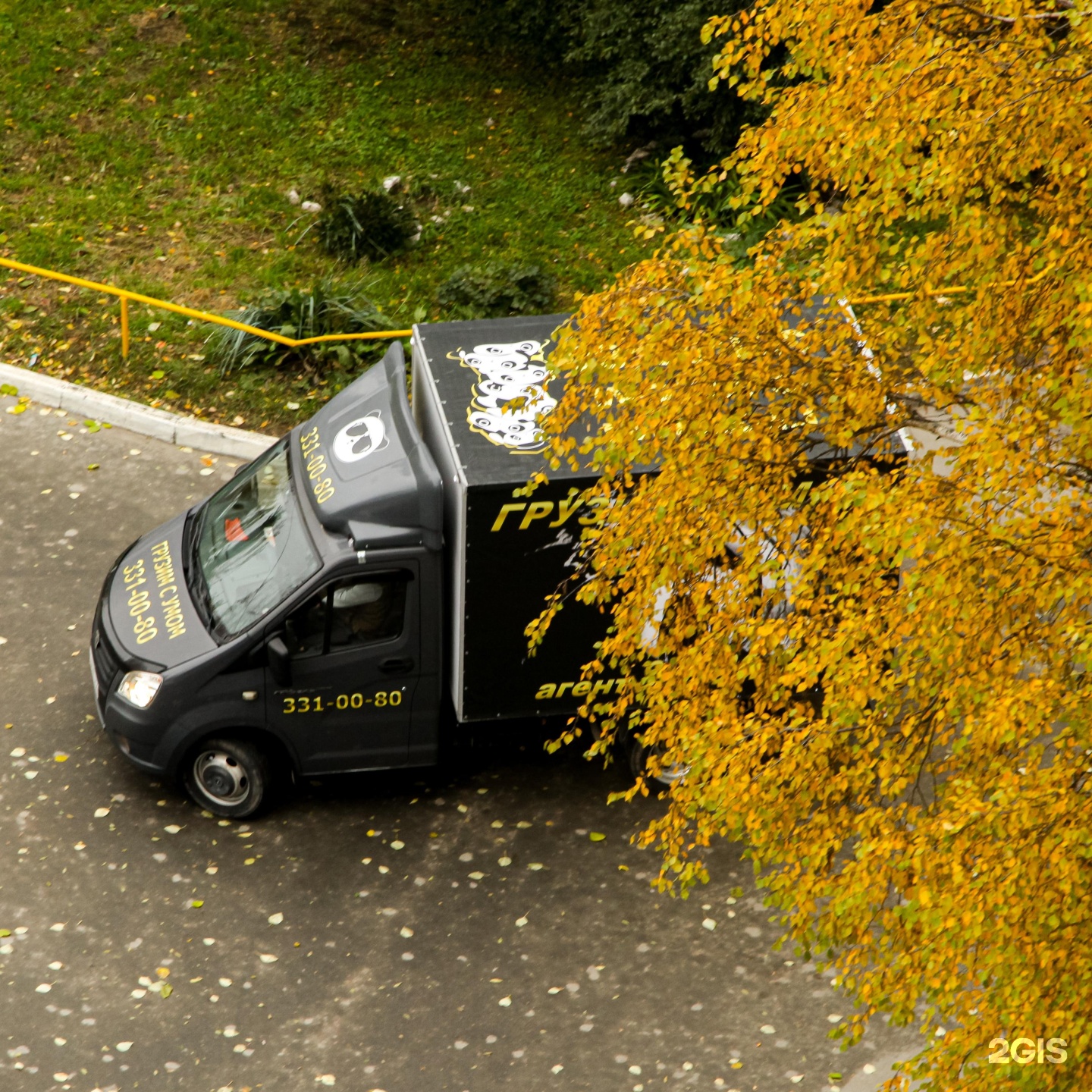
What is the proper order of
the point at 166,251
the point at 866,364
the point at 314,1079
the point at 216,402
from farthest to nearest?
the point at 166,251
the point at 216,402
the point at 314,1079
the point at 866,364

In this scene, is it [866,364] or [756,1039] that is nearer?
[866,364]

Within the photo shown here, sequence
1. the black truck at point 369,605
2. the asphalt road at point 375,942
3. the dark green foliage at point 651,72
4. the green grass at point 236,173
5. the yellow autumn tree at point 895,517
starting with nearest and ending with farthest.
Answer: the yellow autumn tree at point 895,517 → the asphalt road at point 375,942 → the black truck at point 369,605 → the green grass at point 236,173 → the dark green foliage at point 651,72

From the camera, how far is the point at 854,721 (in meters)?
5.77

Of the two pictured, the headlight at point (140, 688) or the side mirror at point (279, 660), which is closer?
the side mirror at point (279, 660)

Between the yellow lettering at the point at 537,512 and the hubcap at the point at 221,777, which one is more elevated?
the yellow lettering at the point at 537,512

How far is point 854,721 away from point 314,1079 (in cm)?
385

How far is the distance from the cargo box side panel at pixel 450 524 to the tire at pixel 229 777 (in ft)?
4.49

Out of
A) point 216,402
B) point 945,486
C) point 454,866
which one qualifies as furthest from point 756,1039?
point 216,402

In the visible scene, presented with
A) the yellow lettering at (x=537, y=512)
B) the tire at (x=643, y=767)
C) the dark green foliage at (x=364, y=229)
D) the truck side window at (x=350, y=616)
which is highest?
the yellow lettering at (x=537, y=512)

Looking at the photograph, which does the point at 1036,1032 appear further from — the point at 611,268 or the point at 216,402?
the point at 611,268

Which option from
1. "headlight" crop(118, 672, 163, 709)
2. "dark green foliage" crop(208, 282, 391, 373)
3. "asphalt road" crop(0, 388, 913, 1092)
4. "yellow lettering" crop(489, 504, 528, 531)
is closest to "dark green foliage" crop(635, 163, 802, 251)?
"dark green foliage" crop(208, 282, 391, 373)

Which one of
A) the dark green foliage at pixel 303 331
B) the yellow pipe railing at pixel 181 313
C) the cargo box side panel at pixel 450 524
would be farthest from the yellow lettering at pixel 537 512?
the dark green foliage at pixel 303 331

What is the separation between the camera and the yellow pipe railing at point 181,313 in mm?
13469

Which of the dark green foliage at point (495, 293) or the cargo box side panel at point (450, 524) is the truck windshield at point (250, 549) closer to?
the cargo box side panel at point (450, 524)
